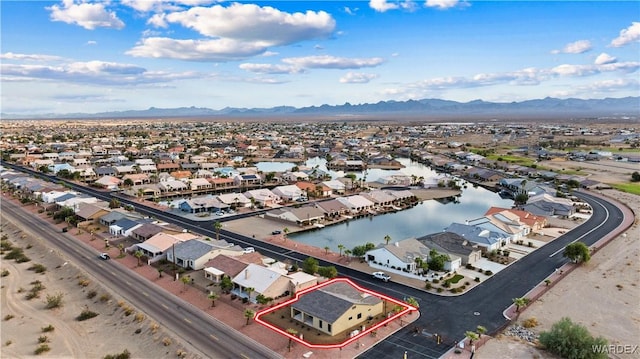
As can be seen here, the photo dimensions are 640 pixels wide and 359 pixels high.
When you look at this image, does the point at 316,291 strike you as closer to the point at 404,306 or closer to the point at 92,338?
the point at 404,306

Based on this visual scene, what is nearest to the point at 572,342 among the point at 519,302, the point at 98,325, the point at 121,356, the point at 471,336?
the point at 519,302

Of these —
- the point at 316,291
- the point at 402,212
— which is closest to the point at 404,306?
the point at 316,291

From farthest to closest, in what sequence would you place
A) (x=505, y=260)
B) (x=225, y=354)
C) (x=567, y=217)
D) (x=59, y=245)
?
(x=567, y=217)
(x=59, y=245)
(x=505, y=260)
(x=225, y=354)

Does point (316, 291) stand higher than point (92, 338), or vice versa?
point (316, 291)

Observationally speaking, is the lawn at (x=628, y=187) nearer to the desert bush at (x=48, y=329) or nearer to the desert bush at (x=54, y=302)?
the desert bush at (x=54, y=302)

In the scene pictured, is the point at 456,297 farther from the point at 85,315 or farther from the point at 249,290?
the point at 85,315

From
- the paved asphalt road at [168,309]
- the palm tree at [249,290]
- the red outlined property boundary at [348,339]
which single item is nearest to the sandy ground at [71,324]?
the paved asphalt road at [168,309]

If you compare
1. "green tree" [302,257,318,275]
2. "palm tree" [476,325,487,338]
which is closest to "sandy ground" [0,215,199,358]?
"green tree" [302,257,318,275]

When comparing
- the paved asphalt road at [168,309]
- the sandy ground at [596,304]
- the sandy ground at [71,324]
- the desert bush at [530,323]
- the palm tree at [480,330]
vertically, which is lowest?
the sandy ground at [71,324]
